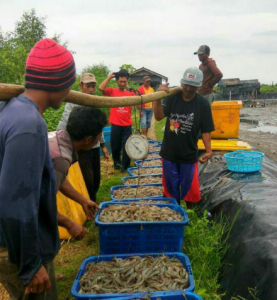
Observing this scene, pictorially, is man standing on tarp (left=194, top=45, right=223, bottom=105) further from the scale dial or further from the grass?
the grass

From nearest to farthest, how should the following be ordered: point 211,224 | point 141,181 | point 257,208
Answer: point 257,208
point 211,224
point 141,181

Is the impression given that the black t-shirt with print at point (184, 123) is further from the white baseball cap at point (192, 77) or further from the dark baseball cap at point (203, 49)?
the dark baseball cap at point (203, 49)

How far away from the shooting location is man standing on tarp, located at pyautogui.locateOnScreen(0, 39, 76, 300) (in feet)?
4.61

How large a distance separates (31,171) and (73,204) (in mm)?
2995

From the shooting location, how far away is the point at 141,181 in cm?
624

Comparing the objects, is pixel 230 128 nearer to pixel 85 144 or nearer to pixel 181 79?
pixel 181 79

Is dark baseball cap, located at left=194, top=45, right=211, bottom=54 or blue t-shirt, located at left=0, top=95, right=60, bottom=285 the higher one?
dark baseball cap, located at left=194, top=45, right=211, bottom=54

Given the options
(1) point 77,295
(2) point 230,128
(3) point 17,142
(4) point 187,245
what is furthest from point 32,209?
(2) point 230,128

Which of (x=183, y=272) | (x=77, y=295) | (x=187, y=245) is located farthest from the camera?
(x=187, y=245)

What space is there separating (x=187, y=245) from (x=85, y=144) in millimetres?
2022

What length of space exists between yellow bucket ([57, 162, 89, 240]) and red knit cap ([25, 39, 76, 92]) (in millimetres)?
2732

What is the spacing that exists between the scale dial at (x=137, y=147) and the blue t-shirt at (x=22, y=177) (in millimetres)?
2185

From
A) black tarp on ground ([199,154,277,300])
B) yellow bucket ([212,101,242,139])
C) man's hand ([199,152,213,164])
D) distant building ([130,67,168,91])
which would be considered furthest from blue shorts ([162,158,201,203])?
distant building ([130,67,168,91])

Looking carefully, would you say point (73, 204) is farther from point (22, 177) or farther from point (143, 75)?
point (143, 75)
